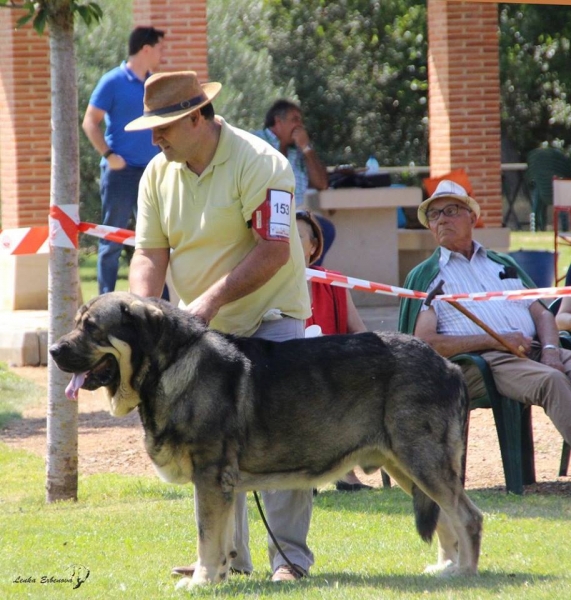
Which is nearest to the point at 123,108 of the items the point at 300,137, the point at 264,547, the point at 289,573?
the point at 300,137

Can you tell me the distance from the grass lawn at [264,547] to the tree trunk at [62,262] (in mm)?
231

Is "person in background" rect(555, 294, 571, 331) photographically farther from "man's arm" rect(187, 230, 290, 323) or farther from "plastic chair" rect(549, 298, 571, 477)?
"man's arm" rect(187, 230, 290, 323)

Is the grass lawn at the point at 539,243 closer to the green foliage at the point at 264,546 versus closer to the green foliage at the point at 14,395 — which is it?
the green foliage at the point at 14,395

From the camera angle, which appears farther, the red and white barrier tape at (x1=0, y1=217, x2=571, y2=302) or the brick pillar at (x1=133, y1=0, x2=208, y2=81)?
the brick pillar at (x1=133, y1=0, x2=208, y2=81)

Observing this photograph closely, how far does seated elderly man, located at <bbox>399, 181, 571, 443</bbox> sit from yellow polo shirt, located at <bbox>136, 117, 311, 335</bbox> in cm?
188

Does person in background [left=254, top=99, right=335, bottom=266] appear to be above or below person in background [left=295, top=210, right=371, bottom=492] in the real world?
above

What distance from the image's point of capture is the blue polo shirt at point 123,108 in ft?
35.0

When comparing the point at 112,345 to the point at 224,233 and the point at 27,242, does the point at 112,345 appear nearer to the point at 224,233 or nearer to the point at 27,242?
the point at 224,233

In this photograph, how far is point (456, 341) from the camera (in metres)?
6.97

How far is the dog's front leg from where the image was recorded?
479 centimetres

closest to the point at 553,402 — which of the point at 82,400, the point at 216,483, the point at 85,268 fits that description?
the point at 216,483

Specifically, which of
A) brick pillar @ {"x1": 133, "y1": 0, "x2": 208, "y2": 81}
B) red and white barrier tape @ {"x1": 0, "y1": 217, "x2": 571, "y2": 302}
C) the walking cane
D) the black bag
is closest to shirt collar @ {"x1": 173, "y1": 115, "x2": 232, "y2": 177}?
red and white barrier tape @ {"x1": 0, "y1": 217, "x2": 571, "y2": 302}

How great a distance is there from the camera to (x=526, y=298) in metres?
7.01

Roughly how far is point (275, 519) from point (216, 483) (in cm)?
60
